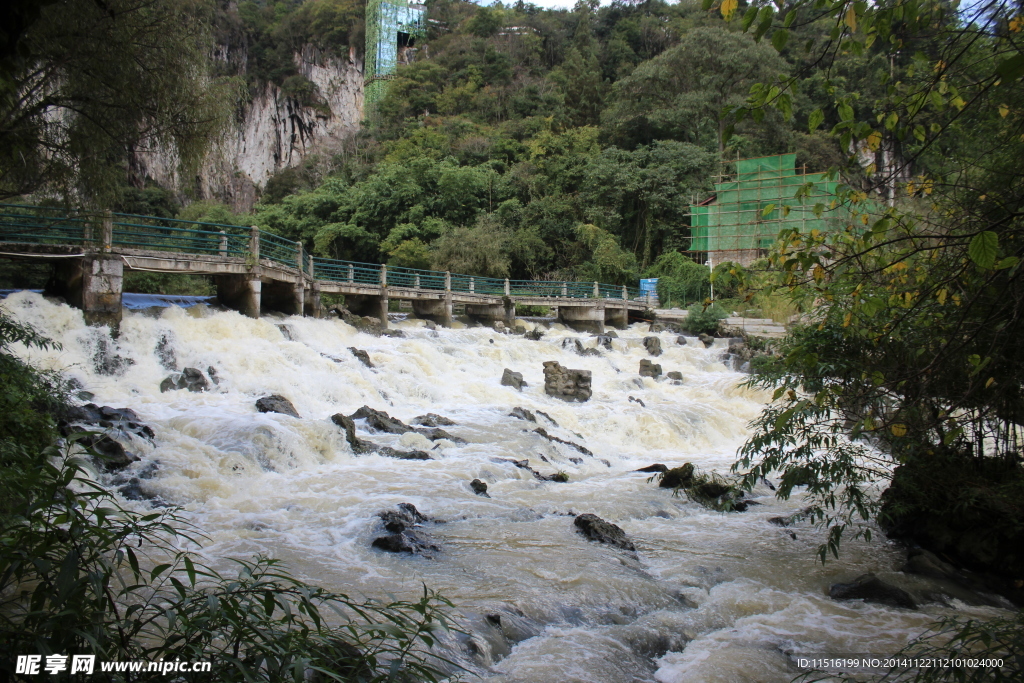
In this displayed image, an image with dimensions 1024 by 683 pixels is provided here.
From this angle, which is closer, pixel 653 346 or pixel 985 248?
pixel 985 248

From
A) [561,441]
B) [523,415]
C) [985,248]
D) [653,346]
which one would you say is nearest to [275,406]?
[523,415]

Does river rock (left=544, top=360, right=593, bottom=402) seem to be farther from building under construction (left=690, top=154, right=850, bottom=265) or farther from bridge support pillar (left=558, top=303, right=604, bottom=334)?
building under construction (left=690, top=154, right=850, bottom=265)

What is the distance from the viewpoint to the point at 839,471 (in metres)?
4.80

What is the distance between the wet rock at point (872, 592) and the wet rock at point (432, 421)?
22.9 feet

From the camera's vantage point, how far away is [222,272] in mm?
13688

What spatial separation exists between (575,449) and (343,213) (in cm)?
2565

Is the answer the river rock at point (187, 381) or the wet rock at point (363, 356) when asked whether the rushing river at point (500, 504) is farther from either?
the wet rock at point (363, 356)

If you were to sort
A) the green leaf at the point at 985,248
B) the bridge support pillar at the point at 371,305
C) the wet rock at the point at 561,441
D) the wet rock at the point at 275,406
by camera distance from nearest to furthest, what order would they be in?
1. the green leaf at the point at 985,248
2. the wet rock at the point at 275,406
3. the wet rock at the point at 561,441
4. the bridge support pillar at the point at 371,305

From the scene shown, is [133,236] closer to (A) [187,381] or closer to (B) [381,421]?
(A) [187,381]

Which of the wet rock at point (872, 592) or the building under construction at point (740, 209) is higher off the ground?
the building under construction at point (740, 209)

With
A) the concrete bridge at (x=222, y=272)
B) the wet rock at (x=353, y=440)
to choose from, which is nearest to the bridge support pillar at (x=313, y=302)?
the concrete bridge at (x=222, y=272)

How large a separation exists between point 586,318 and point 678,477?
649 inches

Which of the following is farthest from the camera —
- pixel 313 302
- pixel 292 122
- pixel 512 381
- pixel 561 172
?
pixel 292 122

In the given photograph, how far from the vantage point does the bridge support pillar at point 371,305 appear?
61.3 feet
